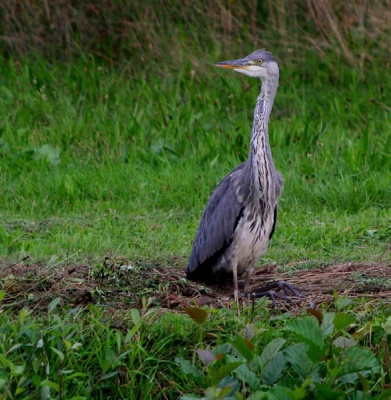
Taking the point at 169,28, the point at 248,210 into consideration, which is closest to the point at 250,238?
the point at 248,210

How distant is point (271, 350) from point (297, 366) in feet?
0.51

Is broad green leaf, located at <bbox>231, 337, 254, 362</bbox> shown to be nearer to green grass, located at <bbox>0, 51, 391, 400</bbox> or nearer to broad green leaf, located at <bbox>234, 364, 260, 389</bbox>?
broad green leaf, located at <bbox>234, 364, 260, 389</bbox>

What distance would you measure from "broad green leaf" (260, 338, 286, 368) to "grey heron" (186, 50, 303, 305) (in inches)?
47.2

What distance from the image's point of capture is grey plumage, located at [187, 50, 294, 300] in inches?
202

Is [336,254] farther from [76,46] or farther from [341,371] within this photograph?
[76,46]

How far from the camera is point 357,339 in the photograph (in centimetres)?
382

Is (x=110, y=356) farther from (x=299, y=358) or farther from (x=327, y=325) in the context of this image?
(x=327, y=325)

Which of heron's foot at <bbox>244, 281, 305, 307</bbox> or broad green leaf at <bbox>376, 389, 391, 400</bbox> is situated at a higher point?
broad green leaf at <bbox>376, 389, 391, 400</bbox>

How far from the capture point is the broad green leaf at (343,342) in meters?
3.77

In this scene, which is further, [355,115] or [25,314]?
[355,115]

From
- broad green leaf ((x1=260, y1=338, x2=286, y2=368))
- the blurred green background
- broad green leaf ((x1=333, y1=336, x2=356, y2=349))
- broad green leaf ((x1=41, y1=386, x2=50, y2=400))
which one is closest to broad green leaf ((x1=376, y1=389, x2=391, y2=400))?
broad green leaf ((x1=333, y1=336, x2=356, y2=349))

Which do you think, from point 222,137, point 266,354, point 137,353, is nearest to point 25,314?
point 137,353

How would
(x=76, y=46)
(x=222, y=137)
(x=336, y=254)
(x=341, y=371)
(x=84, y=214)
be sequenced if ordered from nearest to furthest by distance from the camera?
(x=341, y=371) < (x=336, y=254) < (x=84, y=214) < (x=222, y=137) < (x=76, y=46)

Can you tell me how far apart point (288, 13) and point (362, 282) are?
6259mm
